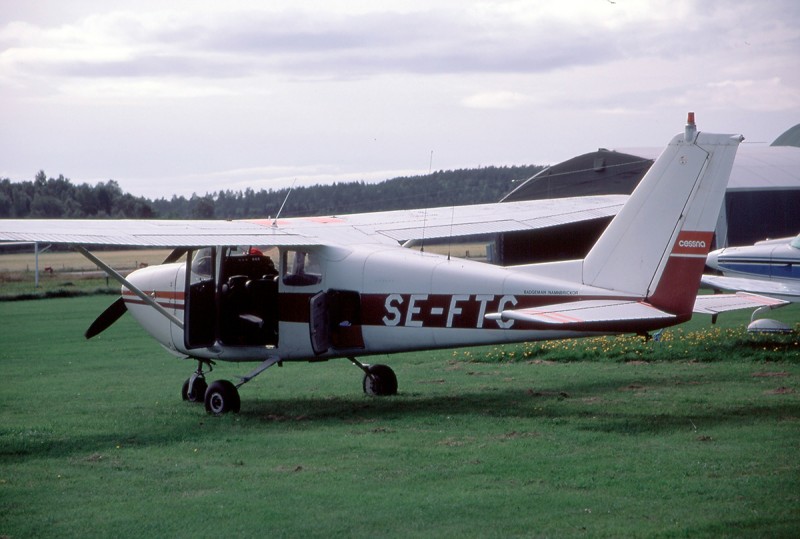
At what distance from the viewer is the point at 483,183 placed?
3334cm

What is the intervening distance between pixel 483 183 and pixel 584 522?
27.6m

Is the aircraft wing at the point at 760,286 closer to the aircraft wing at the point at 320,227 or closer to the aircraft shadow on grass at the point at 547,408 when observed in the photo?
the aircraft wing at the point at 320,227

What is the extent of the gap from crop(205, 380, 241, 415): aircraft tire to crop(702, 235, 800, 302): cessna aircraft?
9208 mm

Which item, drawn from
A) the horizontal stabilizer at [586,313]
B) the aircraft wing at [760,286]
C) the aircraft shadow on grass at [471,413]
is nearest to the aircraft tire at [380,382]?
the aircraft shadow on grass at [471,413]

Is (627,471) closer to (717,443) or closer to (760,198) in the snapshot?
(717,443)

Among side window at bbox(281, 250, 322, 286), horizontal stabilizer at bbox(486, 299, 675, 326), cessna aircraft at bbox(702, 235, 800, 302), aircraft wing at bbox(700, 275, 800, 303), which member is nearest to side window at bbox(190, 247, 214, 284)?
side window at bbox(281, 250, 322, 286)

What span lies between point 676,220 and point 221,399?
5349 mm

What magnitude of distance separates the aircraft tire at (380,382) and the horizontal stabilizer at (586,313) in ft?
9.52

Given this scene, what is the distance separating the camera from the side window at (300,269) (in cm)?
1170

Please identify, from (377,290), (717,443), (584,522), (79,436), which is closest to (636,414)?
(717,443)

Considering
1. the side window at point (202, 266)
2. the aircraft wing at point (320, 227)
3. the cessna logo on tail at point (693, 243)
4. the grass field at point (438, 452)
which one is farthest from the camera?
the side window at point (202, 266)

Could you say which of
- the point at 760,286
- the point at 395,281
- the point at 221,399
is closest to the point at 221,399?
the point at 221,399

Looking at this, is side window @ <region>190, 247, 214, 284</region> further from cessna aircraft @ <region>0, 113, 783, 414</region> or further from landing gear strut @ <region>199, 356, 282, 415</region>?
landing gear strut @ <region>199, 356, 282, 415</region>

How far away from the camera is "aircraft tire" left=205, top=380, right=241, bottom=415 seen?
11375mm
